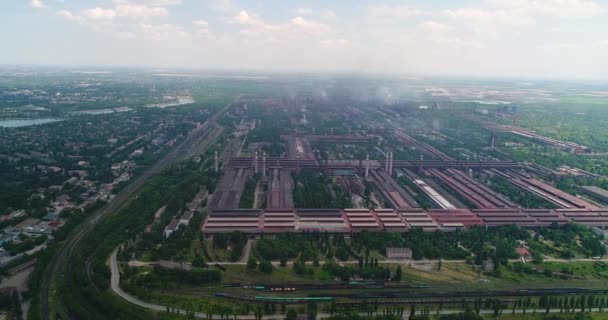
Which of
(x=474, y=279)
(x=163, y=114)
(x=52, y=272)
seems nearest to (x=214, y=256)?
(x=52, y=272)

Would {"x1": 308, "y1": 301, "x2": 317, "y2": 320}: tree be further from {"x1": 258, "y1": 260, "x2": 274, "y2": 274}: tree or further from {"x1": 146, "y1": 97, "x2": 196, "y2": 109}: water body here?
{"x1": 146, "y1": 97, "x2": 196, "y2": 109}: water body

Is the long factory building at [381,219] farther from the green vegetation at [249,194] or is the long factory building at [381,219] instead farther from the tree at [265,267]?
the tree at [265,267]

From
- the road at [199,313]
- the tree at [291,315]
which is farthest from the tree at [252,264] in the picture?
the tree at [291,315]

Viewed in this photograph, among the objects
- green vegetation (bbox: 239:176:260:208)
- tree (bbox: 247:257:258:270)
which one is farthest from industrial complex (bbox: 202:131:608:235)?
tree (bbox: 247:257:258:270)

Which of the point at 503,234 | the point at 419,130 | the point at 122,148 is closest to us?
the point at 503,234

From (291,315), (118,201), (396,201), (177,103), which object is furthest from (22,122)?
(291,315)

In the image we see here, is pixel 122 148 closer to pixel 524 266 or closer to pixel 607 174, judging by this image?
pixel 524 266

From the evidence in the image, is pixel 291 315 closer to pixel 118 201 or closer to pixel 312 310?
pixel 312 310

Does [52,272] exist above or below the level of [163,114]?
below
